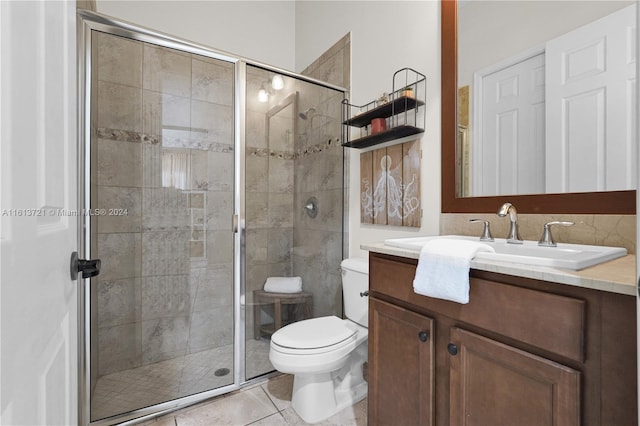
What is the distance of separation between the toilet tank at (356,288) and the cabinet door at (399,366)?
1.31 feet

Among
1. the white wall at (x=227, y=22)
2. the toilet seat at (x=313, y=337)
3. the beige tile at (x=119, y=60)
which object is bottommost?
the toilet seat at (x=313, y=337)

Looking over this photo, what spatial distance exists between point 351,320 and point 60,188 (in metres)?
1.44

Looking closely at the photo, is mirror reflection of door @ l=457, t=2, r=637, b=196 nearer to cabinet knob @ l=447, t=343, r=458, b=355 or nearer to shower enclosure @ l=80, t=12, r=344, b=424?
cabinet knob @ l=447, t=343, r=458, b=355

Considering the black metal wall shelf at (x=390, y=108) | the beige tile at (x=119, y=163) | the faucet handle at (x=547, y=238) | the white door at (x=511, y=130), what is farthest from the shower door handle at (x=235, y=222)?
the faucet handle at (x=547, y=238)

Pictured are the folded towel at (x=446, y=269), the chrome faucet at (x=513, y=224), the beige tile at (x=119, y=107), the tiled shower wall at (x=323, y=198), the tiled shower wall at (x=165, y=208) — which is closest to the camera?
the folded towel at (x=446, y=269)

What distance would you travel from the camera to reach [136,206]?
5.58 ft

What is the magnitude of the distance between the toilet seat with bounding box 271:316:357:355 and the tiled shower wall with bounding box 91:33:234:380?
497mm

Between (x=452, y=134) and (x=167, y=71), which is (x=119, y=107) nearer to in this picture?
(x=167, y=71)

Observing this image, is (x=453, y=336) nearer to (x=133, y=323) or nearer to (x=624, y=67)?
(x=624, y=67)

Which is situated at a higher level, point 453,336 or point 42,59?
point 42,59

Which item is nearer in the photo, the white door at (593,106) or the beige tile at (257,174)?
the white door at (593,106)

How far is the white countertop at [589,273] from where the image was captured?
598 millimetres

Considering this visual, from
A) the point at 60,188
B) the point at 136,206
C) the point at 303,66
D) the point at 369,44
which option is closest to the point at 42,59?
the point at 60,188

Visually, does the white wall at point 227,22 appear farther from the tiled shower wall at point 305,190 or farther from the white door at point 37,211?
the white door at point 37,211
